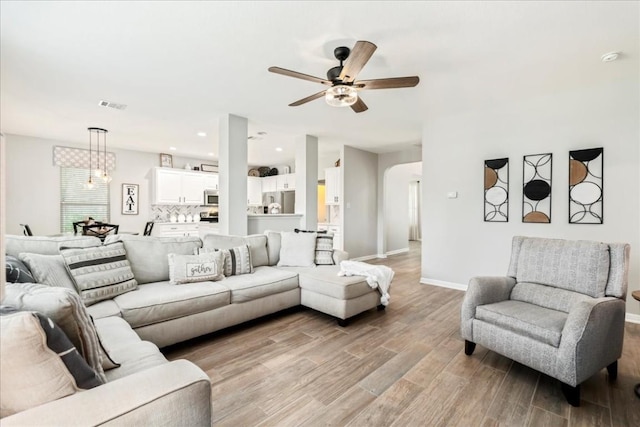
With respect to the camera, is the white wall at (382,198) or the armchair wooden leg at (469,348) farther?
the white wall at (382,198)

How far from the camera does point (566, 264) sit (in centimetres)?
232

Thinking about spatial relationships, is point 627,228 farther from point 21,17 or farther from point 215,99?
point 21,17

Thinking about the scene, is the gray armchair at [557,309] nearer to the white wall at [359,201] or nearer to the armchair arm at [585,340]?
the armchair arm at [585,340]

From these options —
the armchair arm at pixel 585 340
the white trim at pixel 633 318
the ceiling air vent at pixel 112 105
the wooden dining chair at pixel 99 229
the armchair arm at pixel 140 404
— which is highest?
the ceiling air vent at pixel 112 105

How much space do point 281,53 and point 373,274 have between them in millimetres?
2369

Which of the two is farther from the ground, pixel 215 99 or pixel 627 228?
pixel 215 99

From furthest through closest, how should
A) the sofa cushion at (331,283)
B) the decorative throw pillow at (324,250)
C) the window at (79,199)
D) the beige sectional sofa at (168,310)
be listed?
the window at (79,199), the decorative throw pillow at (324,250), the sofa cushion at (331,283), the beige sectional sofa at (168,310)

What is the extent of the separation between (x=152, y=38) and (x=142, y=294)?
2.09 meters

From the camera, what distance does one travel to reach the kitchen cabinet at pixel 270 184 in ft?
27.0

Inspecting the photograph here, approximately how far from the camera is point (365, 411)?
176 centimetres

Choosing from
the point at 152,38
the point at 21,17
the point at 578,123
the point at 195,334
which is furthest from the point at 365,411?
the point at 578,123

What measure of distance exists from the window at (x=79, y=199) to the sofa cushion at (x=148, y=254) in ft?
14.5

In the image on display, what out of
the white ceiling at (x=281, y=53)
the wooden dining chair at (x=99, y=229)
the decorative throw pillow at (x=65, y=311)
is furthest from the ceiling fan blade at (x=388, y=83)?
the wooden dining chair at (x=99, y=229)

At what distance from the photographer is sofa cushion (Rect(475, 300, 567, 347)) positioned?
1.90 metres
